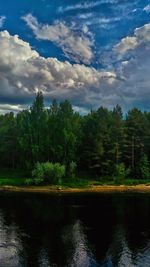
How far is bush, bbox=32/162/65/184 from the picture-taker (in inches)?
3738

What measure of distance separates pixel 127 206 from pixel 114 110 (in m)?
40.8

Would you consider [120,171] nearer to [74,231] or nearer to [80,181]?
[80,181]

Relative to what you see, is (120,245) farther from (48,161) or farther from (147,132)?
(147,132)

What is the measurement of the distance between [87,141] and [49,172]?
15585 mm

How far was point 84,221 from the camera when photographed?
199ft

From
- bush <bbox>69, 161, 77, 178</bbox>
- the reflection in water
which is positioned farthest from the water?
bush <bbox>69, 161, 77, 178</bbox>

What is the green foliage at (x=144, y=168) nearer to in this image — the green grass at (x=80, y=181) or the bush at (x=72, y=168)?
the green grass at (x=80, y=181)

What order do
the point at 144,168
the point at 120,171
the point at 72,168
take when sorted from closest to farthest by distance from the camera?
the point at 72,168 < the point at 120,171 < the point at 144,168

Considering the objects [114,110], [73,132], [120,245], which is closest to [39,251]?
[120,245]

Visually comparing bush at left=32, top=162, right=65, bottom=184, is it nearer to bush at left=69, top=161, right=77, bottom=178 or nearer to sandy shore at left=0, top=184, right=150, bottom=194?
sandy shore at left=0, top=184, right=150, bottom=194

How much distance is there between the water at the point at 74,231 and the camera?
42.6m

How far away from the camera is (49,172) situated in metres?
95.1

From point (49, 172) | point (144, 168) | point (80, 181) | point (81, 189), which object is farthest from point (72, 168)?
point (144, 168)

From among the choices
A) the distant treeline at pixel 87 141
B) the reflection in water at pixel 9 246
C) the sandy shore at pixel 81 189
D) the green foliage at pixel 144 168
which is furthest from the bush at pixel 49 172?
the reflection in water at pixel 9 246
